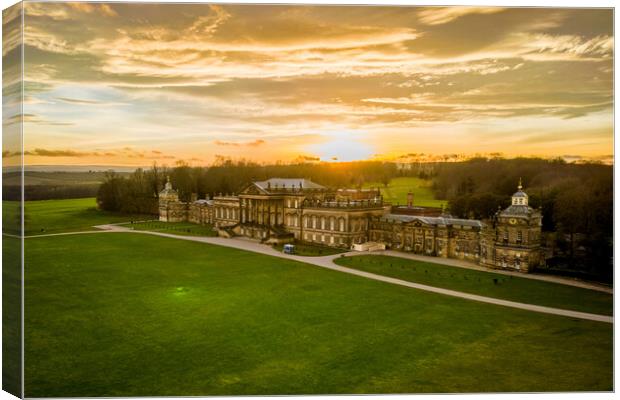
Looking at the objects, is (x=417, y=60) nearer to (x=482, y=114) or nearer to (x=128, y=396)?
(x=482, y=114)

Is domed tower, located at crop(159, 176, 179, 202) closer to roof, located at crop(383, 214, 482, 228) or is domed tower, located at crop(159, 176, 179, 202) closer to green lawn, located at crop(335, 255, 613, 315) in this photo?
roof, located at crop(383, 214, 482, 228)

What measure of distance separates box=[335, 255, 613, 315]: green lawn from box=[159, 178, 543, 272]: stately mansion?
3.47m

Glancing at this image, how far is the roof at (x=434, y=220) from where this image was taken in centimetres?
4084

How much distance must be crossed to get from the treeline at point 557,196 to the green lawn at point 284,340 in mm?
9360

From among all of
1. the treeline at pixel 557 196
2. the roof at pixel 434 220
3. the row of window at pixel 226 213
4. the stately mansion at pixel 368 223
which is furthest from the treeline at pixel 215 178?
the treeline at pixel 557 196

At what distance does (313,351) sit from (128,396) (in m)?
7.06

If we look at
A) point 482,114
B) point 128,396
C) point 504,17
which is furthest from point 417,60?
point 128,396

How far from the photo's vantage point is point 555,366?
1927cm

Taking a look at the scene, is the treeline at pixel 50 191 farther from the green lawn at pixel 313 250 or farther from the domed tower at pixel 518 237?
the domed tower at pixel 518 237

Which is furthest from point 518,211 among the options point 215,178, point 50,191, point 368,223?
point 215,178

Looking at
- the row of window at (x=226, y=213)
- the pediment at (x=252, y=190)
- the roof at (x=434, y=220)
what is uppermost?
the pediment at (x=252, y=190)

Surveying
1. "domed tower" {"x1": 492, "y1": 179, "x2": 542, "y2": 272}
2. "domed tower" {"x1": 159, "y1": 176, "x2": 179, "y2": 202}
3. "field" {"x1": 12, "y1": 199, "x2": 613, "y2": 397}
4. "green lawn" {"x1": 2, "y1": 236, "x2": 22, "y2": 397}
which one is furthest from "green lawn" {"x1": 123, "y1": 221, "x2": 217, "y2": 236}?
"green lawn" {"x1": 2, "y1": 236, "x2": 22, "y2": 397}

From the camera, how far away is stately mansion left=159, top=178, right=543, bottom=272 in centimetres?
3628

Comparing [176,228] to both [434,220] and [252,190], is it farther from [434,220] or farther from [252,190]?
[434,220]
